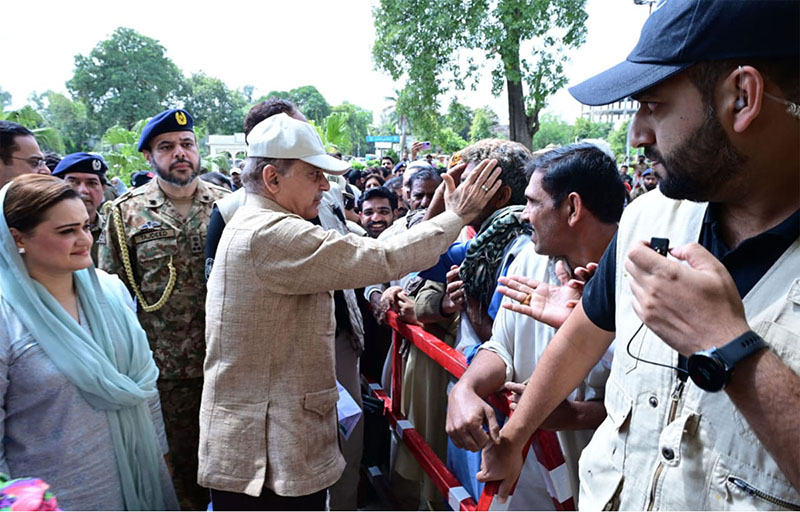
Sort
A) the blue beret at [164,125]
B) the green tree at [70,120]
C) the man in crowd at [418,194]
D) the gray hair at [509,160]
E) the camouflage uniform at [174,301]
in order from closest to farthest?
the gray hair at [509,160], the camouflage uniform at [174,301], the blue beret at [164,125], the man in crowd at [418,194], the green tree at [70,120]

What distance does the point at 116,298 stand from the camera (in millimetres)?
2297

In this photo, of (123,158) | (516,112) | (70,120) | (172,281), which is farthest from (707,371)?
(70,120)

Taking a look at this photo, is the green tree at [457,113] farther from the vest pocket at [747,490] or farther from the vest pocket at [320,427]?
the vest pocket at [747,490]

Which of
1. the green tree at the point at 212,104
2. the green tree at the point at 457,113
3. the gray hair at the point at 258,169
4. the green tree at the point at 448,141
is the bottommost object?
the gray hair at the point at 258,169

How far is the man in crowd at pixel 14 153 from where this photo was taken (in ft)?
11.4

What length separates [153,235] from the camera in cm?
316

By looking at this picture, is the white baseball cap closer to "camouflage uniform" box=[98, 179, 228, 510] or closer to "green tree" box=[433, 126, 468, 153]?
"camouflage uniform" box=[98, 179, 228, 510]

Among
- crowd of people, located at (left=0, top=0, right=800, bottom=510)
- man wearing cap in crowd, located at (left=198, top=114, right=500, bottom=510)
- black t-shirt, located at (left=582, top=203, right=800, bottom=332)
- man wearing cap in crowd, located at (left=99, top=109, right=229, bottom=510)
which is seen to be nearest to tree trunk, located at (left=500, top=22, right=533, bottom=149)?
crowd of people, located at (left=0, top=0, right=800, bottom=510)

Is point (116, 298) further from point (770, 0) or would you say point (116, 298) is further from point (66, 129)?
point (66, 129)

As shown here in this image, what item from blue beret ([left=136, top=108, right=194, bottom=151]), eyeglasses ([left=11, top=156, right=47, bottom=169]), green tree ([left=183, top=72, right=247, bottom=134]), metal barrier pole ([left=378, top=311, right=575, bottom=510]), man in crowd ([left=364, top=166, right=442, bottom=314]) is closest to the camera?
metal barrier pole ([left=378, top=311, right=575, bottom=510])

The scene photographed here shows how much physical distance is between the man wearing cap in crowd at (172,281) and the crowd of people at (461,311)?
0.01 meters

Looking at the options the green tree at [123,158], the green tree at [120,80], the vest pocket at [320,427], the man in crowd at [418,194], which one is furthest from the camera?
the green tree at [120,80]

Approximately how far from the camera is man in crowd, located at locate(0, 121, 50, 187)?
11.4 ft

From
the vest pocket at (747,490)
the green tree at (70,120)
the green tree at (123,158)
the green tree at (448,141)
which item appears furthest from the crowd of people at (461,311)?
the green tree at (70,120)
